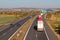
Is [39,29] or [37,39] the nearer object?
[37,39]

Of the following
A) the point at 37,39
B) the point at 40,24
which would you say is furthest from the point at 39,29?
the point at 37,39

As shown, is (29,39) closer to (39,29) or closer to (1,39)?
(1,39)

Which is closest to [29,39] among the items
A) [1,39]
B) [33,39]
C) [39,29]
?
[33,39]

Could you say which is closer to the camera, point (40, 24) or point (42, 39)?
point (42, 39)

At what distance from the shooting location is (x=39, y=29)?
43719mm

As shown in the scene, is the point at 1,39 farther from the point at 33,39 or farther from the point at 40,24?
the point at 40,24

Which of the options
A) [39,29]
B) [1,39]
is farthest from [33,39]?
[39,29]

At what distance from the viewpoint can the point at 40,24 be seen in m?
44.0

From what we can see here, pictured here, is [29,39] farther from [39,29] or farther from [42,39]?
[39,29]

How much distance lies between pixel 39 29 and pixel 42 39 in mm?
12651

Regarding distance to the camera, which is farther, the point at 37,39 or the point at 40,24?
the point at 40,24

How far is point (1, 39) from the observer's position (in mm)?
31125

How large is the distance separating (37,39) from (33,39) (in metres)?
0.67

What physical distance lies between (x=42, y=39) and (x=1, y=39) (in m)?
6.79
